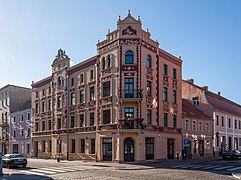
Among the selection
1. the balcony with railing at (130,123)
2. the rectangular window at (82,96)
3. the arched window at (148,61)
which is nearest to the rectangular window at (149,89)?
the arched window at (148,61)

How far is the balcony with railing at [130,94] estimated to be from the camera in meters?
32.7

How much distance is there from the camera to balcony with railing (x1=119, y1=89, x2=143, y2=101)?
32.7 meters

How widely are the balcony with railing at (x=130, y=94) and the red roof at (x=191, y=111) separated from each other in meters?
11.6

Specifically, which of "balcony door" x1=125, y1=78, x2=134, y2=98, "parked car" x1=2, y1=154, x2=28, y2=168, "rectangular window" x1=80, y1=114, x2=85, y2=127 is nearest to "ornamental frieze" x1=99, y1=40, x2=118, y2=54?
"balcony door" x1=125, y1=78, x2=134, y2=98

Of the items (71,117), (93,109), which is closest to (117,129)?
(93,109)

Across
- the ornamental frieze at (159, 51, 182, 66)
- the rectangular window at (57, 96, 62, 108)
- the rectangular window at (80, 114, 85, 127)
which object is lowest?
the rectangular window at (80, 114, 85, 127)

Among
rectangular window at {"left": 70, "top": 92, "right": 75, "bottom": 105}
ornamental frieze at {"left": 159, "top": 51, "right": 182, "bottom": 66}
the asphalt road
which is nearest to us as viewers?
the asphalt road

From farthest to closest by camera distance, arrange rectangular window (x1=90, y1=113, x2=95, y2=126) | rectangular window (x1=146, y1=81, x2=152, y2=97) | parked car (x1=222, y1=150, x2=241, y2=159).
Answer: parked car (x1=222, y1=150, x2=241, y2=159) < rectangular window (x1=90, y1=113, x2=95, y2=126) < rectangular window (x1=146, y1=81, x2=152, y2=97)

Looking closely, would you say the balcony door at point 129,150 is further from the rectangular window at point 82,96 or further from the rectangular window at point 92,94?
the rectangular window at point 82,96

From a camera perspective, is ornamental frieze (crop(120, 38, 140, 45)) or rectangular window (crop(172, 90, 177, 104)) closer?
ornamental frieze (crop(120, 38, 140, 45))

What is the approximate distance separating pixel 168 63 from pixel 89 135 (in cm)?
1338

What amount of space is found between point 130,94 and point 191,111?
15786 millimetres

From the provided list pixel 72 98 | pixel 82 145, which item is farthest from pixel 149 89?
pixel 72 98

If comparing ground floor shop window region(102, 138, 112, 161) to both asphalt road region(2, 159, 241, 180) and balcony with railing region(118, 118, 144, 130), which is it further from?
asphalt road region(2, 159, 241, 180)
